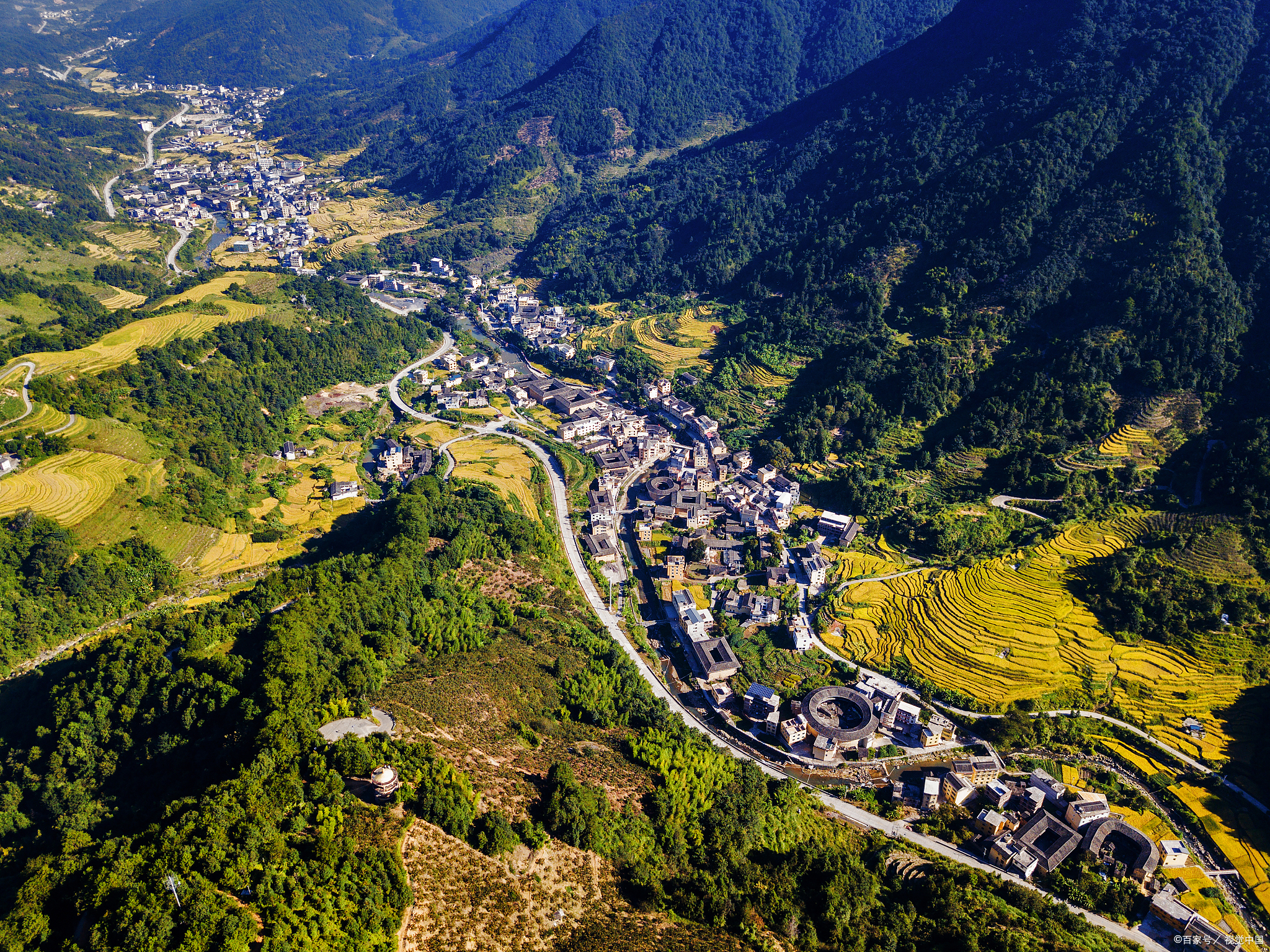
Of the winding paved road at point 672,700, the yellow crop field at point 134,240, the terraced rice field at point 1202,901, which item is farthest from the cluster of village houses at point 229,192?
the terraced rice field at point 1202,901

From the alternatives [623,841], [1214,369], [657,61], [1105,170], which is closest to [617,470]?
[623,841]

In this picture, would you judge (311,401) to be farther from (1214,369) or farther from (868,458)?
(1214,369)

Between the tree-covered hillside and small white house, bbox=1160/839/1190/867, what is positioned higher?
the tree-covered hillside

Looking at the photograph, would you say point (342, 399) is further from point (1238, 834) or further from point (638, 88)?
point (638, 88)

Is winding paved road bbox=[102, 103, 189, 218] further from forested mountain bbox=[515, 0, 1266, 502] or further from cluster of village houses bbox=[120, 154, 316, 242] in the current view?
forested mountain bbox=[515, 0, 1266, 502]

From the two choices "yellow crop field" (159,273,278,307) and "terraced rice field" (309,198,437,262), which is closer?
"yellow crop field" (159,273,278,307)

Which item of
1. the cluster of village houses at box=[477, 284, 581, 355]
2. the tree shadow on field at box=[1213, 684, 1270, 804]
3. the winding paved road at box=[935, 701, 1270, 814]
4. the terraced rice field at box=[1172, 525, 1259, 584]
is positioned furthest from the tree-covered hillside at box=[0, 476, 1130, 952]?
the cluster of village houses at box=[477, 284, 581, 355]

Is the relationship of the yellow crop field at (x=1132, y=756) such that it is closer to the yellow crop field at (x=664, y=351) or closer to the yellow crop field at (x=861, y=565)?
the yellow crop field at (x=861, y=565)
